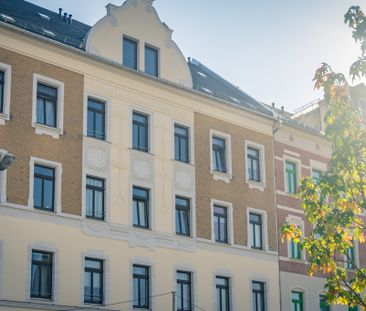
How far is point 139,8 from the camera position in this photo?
34.3m

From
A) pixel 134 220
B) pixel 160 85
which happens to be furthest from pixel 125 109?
pixel 134 220

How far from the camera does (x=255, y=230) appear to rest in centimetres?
3734

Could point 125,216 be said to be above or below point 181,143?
below

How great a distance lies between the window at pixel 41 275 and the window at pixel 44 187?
1.71m

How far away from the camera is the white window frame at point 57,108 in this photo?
2958 centimetres

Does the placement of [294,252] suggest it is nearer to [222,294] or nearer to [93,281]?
[222,294]

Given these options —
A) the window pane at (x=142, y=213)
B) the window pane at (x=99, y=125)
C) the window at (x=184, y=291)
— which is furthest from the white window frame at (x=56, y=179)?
the window at (x=184, y=291)

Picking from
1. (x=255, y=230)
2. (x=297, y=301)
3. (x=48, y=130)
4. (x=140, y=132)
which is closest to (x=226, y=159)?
(x=255, y=230)

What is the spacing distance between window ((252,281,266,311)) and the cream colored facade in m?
0.27

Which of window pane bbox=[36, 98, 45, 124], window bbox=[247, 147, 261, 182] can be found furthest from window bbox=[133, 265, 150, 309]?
window bbox=[247, 147, 261, 182]

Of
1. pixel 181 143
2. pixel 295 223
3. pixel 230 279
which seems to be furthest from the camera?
pixel 295 223

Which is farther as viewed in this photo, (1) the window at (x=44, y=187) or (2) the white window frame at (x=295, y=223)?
(2) the white window frame at (x=295, y=223)

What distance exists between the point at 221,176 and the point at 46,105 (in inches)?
361

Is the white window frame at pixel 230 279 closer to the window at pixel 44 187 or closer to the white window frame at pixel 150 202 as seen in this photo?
the white window frame at pixel 150 202
